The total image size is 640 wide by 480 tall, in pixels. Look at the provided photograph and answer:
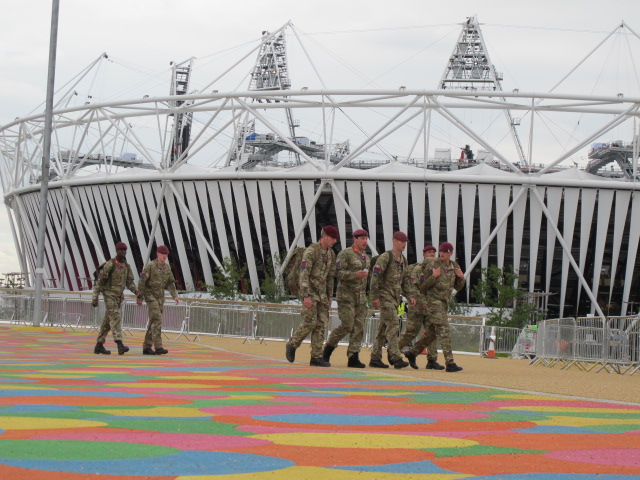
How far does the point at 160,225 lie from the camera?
56812 millimetres

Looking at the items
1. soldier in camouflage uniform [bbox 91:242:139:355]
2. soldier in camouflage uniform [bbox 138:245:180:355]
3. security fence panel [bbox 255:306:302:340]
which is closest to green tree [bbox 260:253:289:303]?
security fence panel [bbox 255:306:302:340]

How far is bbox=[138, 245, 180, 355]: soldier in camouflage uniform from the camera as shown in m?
15.8

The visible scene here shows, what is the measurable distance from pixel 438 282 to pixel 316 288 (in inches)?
71.3

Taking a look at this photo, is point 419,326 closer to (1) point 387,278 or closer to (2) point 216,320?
(1) point 387,278

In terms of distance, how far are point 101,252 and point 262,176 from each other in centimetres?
1177

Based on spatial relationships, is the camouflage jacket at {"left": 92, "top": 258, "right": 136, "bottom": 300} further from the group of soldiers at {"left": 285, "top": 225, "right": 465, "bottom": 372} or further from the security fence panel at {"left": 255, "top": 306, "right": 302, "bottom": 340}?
the security fence panel at {"left": 255, "top": 306, "right": 302, "bottom": 340}

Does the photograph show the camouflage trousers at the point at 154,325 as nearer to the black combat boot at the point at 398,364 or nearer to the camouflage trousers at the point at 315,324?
the camouflage trousers at the point at 315,324

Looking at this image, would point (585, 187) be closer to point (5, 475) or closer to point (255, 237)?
point (255, 237)

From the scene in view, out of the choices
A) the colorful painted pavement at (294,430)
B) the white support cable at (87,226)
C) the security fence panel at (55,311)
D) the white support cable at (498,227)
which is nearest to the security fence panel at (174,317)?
the security fence panel at (55,311)

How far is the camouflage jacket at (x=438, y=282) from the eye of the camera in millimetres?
13852

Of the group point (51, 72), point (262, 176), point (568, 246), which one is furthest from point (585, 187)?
point (51, 72)

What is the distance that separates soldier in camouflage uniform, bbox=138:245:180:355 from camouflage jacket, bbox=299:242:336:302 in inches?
135

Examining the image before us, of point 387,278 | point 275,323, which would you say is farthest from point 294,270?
point 275,323

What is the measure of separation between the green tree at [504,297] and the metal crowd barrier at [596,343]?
1013 inches
